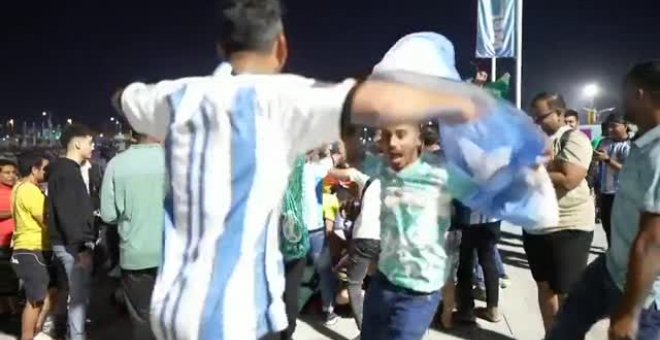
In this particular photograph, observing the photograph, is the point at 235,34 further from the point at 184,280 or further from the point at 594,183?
the point at 594,183

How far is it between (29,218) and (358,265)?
8.47 feet

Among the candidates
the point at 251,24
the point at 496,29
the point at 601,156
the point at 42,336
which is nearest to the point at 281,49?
the point at 251,24

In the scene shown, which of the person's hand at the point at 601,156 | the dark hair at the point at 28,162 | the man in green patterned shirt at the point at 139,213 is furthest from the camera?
the person's hand at the point at 601,156

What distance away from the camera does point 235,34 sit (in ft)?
6.10

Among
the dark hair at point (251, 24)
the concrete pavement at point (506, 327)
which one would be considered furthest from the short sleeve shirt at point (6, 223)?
the dark hair at point (251, 24)

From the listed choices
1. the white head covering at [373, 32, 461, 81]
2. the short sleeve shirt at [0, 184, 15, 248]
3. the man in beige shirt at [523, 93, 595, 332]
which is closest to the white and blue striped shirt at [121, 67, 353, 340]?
the white head covering at [373, 32, 461, 81]

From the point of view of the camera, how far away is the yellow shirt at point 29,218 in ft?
18.5

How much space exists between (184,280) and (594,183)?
29.8 feet

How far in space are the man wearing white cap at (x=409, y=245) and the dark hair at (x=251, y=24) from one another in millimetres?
1642

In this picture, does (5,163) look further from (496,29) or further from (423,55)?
(496,29)

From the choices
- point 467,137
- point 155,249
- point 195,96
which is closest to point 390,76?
point 467,137

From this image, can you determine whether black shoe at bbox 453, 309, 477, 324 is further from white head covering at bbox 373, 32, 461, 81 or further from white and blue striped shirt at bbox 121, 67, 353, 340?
white and blue striped shirt at bbox 121, 67, 353, 340

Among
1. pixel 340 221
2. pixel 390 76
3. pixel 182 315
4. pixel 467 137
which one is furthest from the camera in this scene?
pixel 340 221

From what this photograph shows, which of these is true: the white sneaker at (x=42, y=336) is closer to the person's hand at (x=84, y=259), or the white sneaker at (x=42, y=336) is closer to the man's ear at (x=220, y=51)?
the person's hand at (x=84, y=259)
